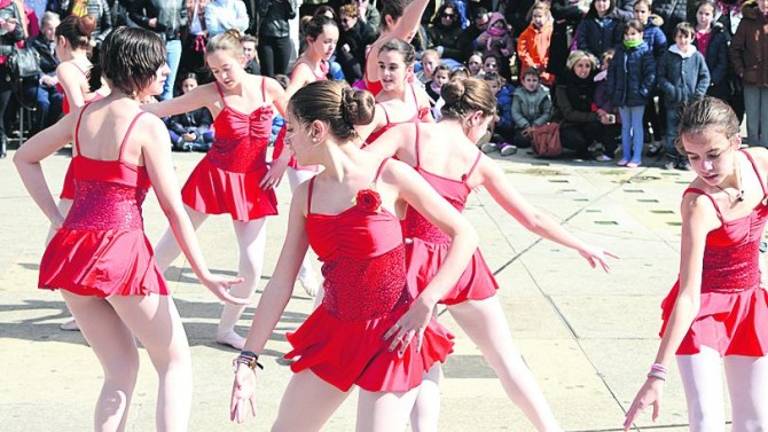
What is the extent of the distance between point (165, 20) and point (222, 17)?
25.9 inches

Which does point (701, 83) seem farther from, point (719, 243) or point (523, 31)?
point (719, 243)

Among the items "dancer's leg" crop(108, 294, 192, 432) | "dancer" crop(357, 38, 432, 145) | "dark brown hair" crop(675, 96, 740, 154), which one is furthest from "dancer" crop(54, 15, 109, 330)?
"dark brown hair" crop(675, 96, 740, 154)

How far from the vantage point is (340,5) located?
50.1ft

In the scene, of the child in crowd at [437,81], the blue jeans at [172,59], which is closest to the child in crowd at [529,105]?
the child in crowd at [437,81]

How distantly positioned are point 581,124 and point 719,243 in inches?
375

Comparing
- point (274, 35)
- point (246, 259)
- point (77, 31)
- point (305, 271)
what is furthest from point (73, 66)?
point (274, 35)

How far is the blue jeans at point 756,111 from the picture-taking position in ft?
44.5

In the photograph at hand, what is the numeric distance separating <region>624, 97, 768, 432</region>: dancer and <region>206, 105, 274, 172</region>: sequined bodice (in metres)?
2.96

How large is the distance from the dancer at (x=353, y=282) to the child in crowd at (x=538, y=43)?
10601 mm

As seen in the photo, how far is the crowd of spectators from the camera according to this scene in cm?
1332

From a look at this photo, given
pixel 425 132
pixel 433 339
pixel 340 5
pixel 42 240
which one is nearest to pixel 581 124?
pixel 340 5

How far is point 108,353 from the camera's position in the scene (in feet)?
15.2

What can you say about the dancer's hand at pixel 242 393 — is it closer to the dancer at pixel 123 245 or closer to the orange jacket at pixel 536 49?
the dancer at pixel 123 245

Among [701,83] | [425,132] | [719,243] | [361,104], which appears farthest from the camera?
[701,83]
